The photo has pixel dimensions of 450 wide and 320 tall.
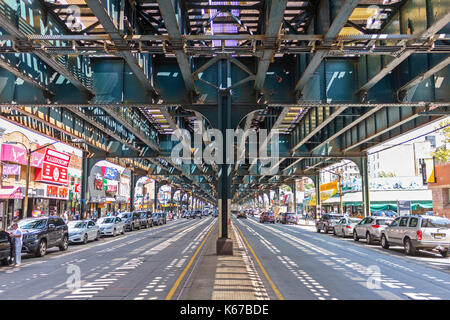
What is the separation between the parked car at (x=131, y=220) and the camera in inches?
1593

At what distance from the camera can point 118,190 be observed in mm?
72062

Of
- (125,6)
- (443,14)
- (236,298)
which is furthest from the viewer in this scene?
(125,6)

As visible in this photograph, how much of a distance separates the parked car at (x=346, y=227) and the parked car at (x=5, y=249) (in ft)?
75.8

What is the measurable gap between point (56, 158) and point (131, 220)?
34.5 ft

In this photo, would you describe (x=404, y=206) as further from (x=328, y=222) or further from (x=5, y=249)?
(x=5, y=249)

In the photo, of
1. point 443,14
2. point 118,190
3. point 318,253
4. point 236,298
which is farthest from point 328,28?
point 118,190

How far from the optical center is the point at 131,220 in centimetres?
4112

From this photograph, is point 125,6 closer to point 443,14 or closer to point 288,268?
point 443,14

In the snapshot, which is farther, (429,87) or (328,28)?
(429,87)

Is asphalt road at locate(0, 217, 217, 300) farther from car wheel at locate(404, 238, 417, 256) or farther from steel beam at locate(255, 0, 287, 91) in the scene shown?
car wheel at locate(404, 238, 417, 256)

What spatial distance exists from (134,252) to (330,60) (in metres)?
12.9

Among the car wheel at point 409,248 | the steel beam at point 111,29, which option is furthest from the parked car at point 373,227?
the steel beam at point 111,29

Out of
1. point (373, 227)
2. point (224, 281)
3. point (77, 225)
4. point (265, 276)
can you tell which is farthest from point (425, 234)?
point (77, 225)
